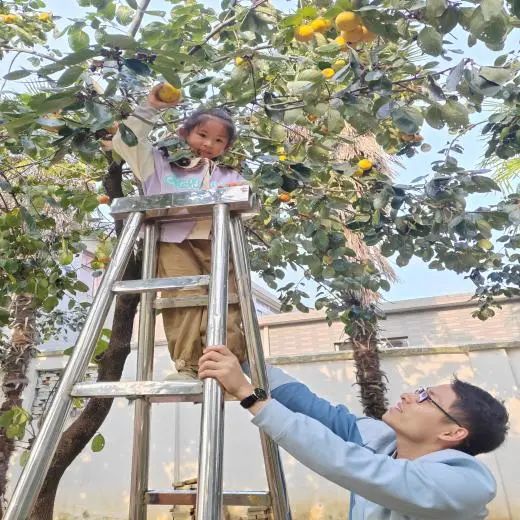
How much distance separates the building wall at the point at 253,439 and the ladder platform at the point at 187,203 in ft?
12.4

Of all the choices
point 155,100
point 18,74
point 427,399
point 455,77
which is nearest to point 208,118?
point 155,100

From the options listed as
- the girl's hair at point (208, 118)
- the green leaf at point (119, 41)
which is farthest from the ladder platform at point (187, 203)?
the green leaf at point (119, 41)

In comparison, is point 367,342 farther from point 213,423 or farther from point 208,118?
point 213,423

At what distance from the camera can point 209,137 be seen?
5.74 feet

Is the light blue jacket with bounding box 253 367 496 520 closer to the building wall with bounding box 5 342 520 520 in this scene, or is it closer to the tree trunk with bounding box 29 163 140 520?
the tree trunk with bounding box 29 163 140 520

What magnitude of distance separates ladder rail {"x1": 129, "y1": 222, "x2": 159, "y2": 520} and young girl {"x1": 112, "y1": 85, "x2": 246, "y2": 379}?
0.05 m

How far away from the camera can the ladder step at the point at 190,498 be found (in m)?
1.50

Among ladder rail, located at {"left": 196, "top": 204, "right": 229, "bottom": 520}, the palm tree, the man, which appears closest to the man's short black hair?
the man

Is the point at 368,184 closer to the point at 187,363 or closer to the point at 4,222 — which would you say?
the point at 187,363

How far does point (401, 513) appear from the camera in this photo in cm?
108

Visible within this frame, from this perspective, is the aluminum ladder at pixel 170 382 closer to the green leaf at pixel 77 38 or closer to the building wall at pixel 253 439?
the green leaf at pixel 77 38

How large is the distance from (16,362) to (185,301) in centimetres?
327

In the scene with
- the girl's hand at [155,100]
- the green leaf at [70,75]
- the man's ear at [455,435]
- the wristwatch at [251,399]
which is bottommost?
the man's ear at [455,435]

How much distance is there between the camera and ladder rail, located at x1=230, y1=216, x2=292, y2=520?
143cm
